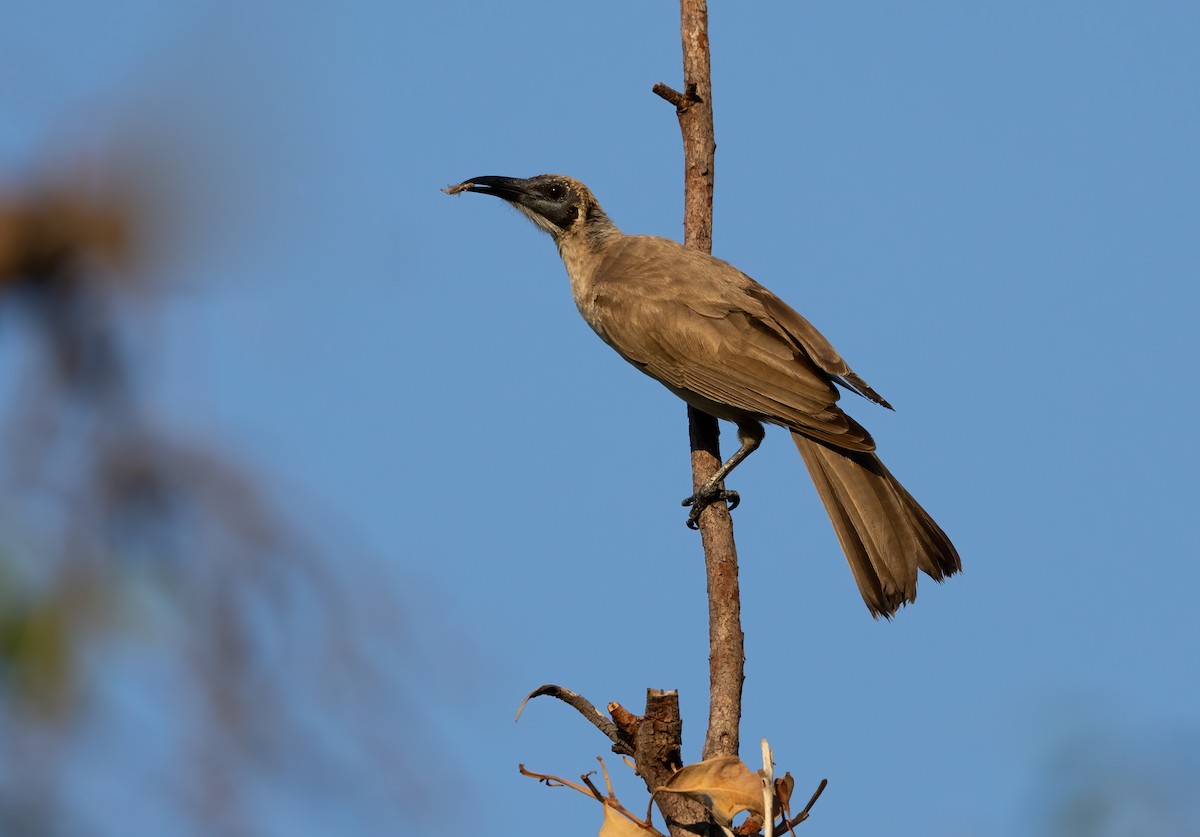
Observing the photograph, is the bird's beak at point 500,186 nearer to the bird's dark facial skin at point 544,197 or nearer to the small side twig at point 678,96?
the bird's dark facial skin at point 544,197

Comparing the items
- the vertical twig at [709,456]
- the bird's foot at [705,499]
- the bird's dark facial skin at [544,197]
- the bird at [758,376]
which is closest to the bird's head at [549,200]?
the bird's dark facial skin at [544,197]

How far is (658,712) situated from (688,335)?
3259mm

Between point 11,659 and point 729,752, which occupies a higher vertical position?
point 729,752

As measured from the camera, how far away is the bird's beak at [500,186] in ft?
23.0

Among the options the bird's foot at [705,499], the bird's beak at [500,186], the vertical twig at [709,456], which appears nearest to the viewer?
the vertical twig at [709,456]

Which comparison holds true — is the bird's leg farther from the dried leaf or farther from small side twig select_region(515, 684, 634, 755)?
the dried leaf

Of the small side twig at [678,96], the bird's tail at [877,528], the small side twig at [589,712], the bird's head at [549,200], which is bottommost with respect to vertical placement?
the small side twig at [589,712]

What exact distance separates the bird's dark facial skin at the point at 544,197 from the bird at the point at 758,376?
0.46 m

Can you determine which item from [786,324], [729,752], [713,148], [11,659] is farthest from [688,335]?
[11,659]

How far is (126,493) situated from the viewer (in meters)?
0.97

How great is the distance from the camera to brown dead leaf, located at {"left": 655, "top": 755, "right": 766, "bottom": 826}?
2.67 metres

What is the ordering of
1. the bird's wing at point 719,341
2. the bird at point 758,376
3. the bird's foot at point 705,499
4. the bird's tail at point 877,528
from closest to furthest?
the bird's foot at point 705,499 → the bird's tail at point 877,528 → the bird at point 758,376 → the bird's wing at point 719,341

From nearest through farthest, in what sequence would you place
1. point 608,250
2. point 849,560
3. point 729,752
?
point 729,752 < point 849,560 < point 608,250

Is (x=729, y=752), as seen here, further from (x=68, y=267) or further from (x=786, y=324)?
(x=786, y=324)
